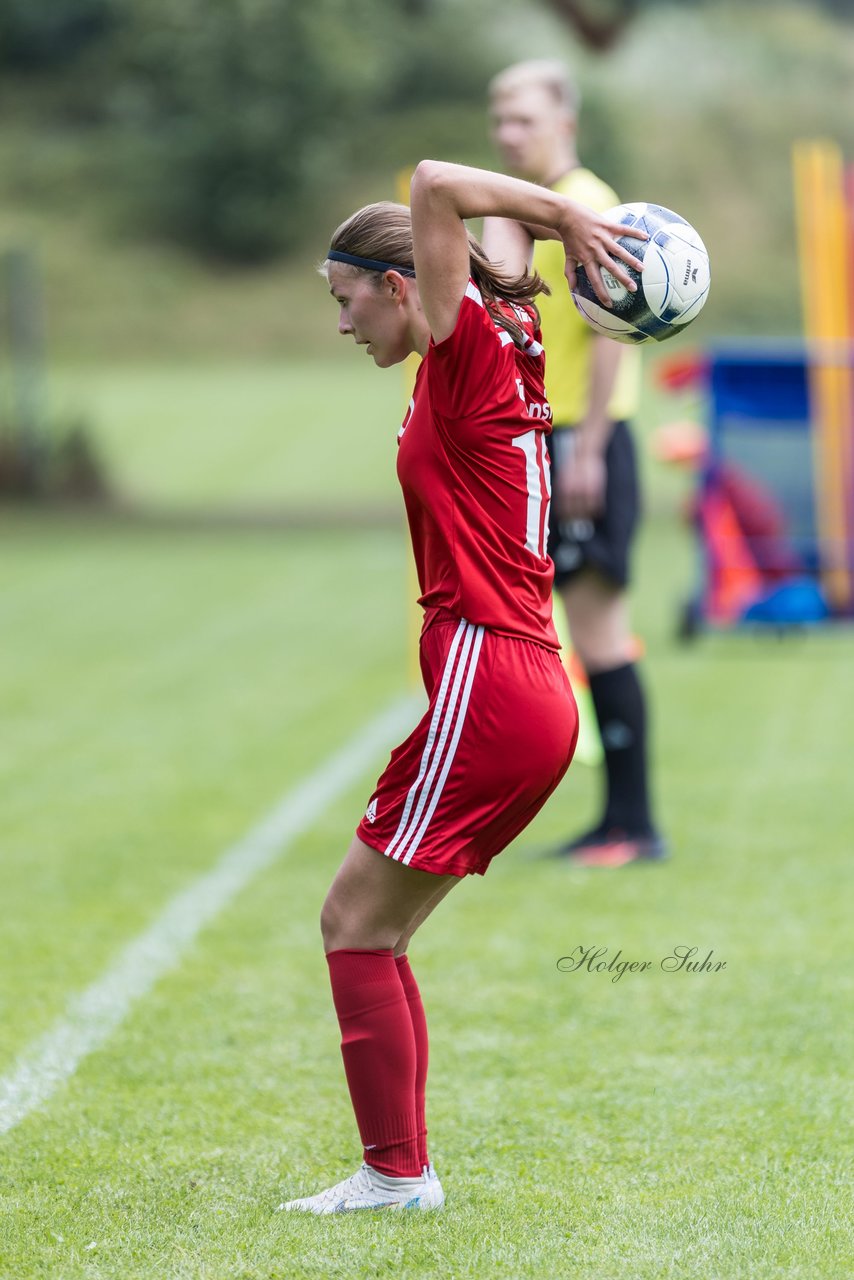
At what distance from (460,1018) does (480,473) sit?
1810 mm

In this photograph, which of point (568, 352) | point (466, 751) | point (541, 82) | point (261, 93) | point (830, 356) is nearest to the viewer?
point (466, 751)

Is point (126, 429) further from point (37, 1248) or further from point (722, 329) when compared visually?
point (37, 1248)

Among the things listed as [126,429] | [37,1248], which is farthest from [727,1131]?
[126,429]

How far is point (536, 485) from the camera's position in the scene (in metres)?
2.99

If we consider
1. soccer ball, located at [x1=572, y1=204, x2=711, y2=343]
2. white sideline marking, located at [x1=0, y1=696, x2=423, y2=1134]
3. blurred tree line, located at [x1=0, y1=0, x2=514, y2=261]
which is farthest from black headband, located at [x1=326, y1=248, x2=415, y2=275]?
blurred tree line, located at [x1=0, y1=0, x2=514, y2=261]

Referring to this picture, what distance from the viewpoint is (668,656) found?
10898 millimetres

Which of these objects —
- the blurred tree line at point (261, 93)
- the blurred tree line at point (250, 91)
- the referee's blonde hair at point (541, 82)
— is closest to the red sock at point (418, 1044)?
the referee's blonde hair at point (541, 82)

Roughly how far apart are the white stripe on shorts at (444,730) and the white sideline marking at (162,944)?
1.18 m

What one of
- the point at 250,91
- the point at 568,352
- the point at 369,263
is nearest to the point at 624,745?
the point at 568,352

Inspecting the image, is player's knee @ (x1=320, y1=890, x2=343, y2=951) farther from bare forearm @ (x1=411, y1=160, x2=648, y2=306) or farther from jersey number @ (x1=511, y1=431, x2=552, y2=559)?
bare forearm @ (x1=411, y1=160, x2=648, y2=306)

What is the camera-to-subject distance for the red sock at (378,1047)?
308cm

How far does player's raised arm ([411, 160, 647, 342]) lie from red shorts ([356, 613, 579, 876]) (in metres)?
0.54

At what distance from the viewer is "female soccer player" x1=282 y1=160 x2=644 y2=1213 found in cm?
287

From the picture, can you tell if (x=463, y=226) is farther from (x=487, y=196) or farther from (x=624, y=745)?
(x=624, y=745)
